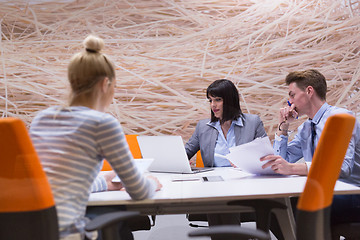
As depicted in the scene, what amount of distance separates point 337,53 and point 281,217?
321cm

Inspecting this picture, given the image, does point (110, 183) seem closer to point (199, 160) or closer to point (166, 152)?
point (166, 152)

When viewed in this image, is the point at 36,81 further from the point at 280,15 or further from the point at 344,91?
the point at 344,91

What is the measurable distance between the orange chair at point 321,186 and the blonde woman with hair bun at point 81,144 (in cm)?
38

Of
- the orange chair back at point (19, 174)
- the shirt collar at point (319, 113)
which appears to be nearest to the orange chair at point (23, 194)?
the orange chair back at point (19, 174)

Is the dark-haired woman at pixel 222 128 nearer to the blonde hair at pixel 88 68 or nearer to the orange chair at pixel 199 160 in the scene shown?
the orange chair at pixel 199 160

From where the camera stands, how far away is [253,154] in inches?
74.4

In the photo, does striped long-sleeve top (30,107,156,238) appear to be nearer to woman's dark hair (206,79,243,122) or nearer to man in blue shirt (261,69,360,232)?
man in blue shirt (261,69,360,232)

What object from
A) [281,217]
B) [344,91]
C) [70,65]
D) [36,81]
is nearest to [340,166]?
[281,217]

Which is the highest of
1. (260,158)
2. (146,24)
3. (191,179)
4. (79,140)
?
(146,24)

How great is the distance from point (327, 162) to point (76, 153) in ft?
2.89

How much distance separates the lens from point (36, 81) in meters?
4.13

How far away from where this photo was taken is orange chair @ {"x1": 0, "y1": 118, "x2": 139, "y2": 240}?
1162 mm

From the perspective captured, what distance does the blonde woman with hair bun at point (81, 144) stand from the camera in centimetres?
128

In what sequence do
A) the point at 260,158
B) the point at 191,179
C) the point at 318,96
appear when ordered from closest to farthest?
the point at 260,158, the point at 191,179, the point at 318,96
